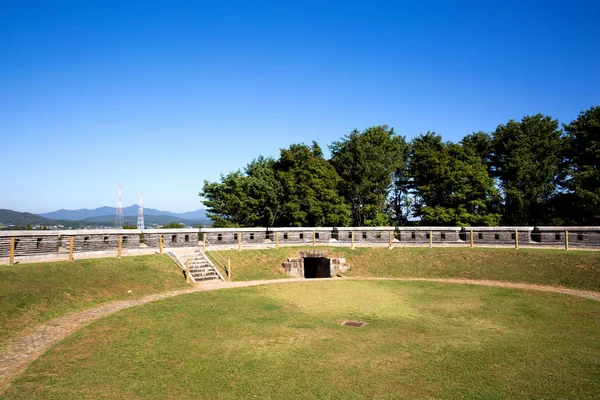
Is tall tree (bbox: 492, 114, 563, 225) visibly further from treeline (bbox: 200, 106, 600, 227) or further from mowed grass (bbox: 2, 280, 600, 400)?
mowed grass (bbox: 2, 280, 600, 400)

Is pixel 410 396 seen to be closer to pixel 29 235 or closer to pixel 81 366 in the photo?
pixel 81 366

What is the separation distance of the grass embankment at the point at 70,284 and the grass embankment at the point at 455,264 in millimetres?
5917

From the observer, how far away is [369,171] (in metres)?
51.2

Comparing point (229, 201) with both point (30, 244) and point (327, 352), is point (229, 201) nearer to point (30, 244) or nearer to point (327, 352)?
point (30, 244)

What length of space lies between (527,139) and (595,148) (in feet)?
24.4

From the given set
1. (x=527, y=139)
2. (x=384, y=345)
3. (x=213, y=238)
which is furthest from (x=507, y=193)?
(x=384, y=345)

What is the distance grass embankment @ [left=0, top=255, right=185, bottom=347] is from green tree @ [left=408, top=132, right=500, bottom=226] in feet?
115

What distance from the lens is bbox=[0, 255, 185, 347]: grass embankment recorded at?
614 inches

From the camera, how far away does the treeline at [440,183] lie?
156 ft

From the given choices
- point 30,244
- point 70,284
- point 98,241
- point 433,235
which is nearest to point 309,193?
point 433,235

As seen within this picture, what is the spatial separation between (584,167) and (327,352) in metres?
50.2

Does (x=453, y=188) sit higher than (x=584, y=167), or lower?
lower

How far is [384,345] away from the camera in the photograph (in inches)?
505

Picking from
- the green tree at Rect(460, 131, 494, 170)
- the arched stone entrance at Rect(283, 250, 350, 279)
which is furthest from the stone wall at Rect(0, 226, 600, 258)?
the green tree at Rect(460, 131, 494, 170)
